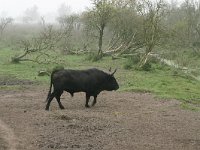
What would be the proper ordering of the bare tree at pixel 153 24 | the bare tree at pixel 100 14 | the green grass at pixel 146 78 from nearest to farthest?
the green grass at pixel 146 78, the bare tree at pixel 153 24, the bare tree at pixel 100 14

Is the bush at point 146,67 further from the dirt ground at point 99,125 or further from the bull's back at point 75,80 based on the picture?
the bull's back at point 75,80

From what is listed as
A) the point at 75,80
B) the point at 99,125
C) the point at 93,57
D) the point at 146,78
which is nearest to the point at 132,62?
the point at 93,57

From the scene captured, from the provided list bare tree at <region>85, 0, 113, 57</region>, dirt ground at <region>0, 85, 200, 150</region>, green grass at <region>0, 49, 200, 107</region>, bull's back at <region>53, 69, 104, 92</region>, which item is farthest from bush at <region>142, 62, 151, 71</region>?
bull's back at <region>53, 69, 104, 92</region>

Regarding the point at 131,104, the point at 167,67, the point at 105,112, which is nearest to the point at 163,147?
the point at 105,112

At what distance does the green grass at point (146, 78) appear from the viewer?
2024 centimetres

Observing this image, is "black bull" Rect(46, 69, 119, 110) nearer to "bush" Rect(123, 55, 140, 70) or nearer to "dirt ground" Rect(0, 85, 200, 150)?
"dirt ground" Rect(0, 85, 200, 150)

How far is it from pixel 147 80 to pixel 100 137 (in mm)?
13174

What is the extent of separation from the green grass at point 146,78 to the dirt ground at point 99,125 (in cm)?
245

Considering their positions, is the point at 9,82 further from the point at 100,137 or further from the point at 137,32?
the point at 137,32

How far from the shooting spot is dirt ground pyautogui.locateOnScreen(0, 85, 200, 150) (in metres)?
10.8

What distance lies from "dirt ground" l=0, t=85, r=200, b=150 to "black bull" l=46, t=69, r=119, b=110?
1.93 ft

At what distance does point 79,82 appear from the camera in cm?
1548

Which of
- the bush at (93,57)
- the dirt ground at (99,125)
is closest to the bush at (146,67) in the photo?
the bush at (93,57)

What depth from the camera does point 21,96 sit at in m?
17.9
